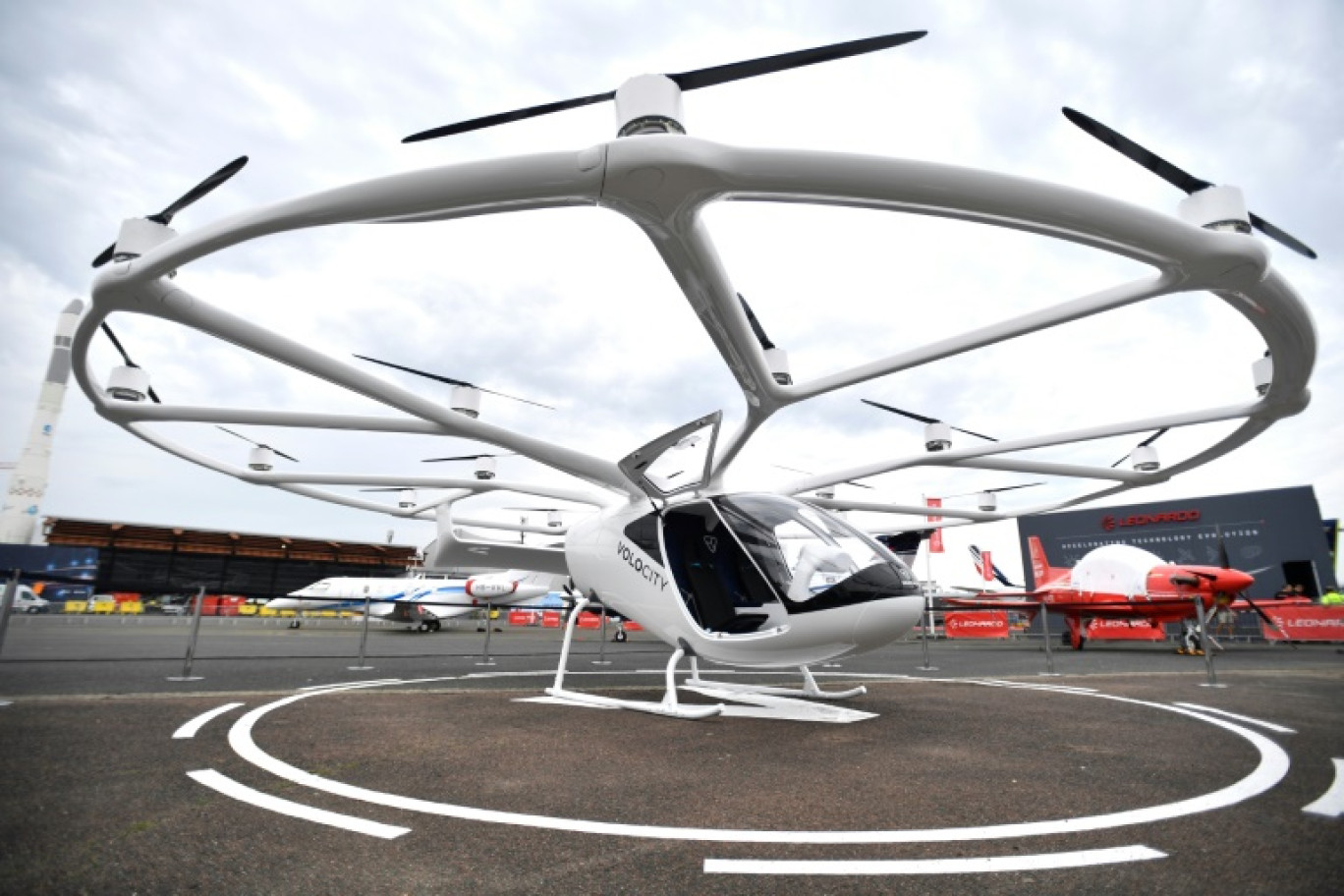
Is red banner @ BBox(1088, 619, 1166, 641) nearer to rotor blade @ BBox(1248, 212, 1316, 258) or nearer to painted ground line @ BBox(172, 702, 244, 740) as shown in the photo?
rotor blade @ BBox(1248, 212, 1316, 258)

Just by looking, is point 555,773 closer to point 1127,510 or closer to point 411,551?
point 1127,510

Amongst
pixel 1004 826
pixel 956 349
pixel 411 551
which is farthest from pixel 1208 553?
pixel 411 551

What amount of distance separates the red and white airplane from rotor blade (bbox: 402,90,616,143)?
17075 millimetres

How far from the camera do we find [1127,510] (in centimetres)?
3406

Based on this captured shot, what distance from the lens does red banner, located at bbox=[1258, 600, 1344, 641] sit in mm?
21609

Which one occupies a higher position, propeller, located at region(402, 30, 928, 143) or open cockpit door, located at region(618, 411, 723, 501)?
propeller, located at region(402, 30, 928, 143)

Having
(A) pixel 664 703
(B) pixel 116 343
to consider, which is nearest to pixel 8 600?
(B) pixel 116 343

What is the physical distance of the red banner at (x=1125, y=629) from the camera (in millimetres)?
23609

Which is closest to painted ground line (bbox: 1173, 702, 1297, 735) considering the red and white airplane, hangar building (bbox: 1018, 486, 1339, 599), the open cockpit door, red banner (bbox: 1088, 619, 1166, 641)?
the open cockpit door

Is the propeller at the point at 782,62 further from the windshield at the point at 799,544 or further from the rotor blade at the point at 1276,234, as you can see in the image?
the windshield at the point at 799,544

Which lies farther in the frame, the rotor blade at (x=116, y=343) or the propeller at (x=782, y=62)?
the rotor blade at (x=116, y=343)

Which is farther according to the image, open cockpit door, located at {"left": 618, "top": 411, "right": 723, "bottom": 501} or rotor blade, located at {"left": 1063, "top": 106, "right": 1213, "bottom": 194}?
open cockpit door, located at {"left": 618, "top": 411, "right": 723, "bottom": 501}

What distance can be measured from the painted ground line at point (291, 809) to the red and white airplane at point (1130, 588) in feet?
56.8

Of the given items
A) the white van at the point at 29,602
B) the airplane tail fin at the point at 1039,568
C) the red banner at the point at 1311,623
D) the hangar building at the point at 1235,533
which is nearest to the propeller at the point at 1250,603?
the red banner at the point at 1311,623
